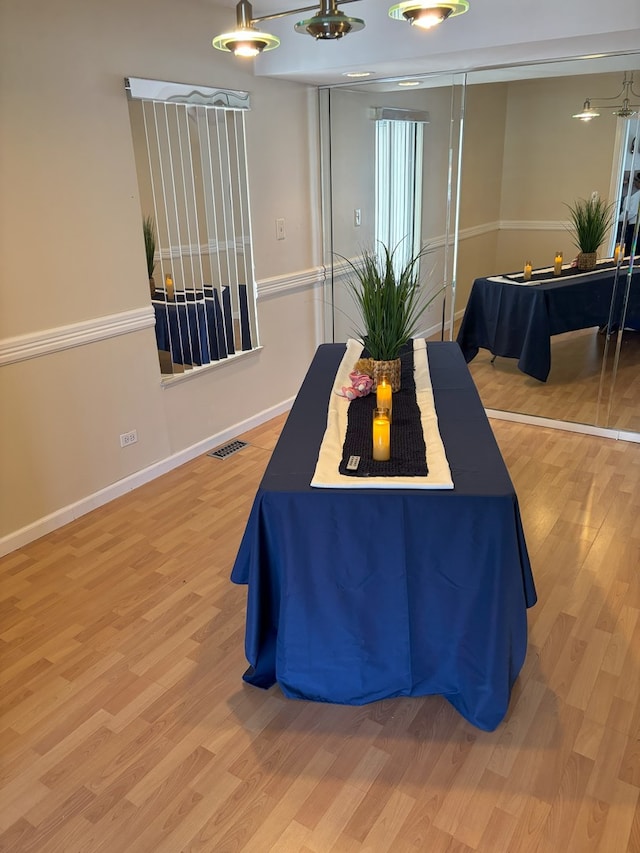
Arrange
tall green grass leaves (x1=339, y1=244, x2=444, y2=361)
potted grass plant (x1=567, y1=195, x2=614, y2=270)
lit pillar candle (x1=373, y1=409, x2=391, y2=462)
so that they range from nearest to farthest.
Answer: lit pillar candle (x1=373, y1=409, x2=391, y2=462)
tall green grass leaves (x1=339, y1=244, x2=444, y2=361)
potted grass plant (x1=567, y1=195, x2=614, y2=270)

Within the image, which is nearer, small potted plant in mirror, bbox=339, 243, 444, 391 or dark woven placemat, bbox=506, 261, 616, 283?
small potted plant in mirror, bbox=339, 243, 444, 391

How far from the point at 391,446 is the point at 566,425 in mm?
2313

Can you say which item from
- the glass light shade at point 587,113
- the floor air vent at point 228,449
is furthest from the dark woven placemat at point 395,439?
the glass light shade at point 587,113

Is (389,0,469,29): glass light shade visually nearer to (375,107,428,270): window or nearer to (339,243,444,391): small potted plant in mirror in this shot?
(339,243,444,391): small potted plant in mirror

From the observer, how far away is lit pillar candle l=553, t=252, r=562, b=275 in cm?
355

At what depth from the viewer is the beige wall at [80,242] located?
2480mm

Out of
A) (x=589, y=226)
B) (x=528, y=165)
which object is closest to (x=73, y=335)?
(x=528, y=165)

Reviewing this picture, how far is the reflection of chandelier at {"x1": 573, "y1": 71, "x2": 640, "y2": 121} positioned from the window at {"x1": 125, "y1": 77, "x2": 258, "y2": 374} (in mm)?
1794

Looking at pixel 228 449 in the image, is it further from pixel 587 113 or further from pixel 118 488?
pixel 587 113

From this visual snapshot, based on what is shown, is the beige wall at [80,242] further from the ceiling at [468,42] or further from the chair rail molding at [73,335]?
the ceiling at [468,42]

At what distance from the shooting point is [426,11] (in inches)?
63.9

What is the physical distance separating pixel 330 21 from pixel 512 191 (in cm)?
217

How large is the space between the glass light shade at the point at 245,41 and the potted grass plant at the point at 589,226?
213 centimetres

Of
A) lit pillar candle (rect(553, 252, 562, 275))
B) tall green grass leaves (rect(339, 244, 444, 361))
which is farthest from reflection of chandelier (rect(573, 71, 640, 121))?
tall green grass leaves (rect(339, 244, 444, 361))
